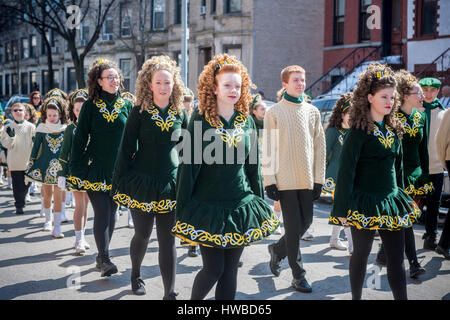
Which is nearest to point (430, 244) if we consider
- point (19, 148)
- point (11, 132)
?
point (19, 148)

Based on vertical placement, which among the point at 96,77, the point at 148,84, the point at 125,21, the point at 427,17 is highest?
the point at 125,21

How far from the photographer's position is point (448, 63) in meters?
19.4

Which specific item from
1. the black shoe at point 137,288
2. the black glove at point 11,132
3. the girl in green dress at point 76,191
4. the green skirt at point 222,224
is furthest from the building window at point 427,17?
the green skirt at point 222,224

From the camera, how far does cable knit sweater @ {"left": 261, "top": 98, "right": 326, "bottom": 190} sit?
556cm

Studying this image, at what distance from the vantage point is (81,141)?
5977 millimetres

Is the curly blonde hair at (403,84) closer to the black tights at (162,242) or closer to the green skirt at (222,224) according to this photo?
Result: the green skirt at (222,224)

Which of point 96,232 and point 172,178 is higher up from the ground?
point 172,178

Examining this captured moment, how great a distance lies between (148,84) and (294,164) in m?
1.63

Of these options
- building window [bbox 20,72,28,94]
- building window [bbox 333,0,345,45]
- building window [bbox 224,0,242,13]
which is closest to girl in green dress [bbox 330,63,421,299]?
building window [bbox 333,0,345,45]

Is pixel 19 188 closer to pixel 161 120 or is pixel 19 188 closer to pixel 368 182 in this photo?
pixel 161 120

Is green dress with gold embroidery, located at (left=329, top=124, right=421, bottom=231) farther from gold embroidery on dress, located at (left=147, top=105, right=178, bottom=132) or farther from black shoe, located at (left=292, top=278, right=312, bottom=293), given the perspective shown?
gold embroidery on dress, located at (left=147, top=105, right=178, bottom=132)

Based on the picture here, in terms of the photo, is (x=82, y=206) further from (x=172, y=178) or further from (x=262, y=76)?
(x=262, y=76)
